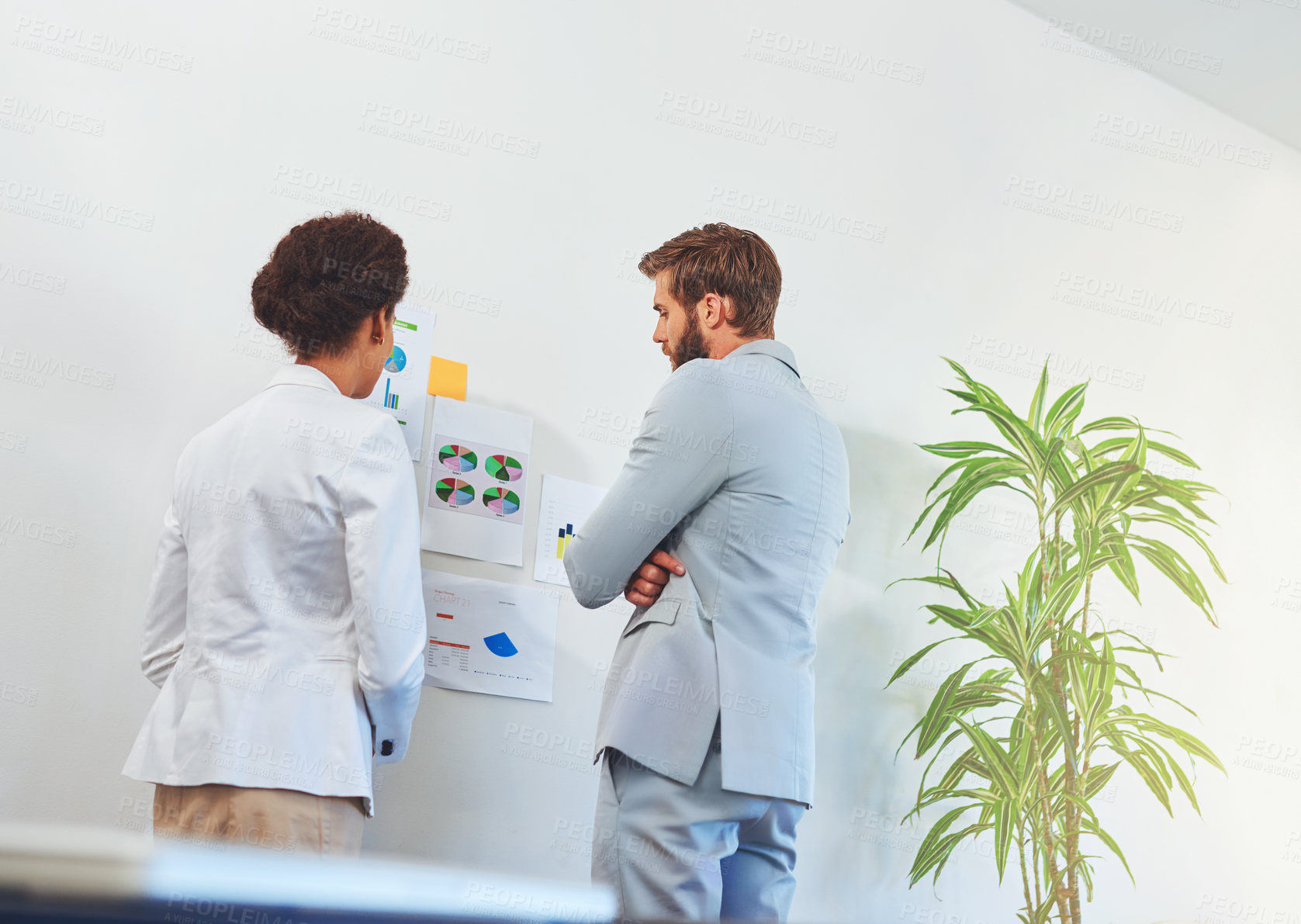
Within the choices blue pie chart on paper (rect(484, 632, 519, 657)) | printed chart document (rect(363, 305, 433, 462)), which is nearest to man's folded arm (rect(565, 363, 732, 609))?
blue pie chart on paper (rect(484, 632, 519, 657))

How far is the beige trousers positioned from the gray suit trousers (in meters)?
0.42

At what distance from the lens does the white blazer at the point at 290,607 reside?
59.7 inches

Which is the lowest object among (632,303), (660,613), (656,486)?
(660,613)

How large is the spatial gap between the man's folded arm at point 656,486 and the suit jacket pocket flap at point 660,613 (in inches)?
2.6

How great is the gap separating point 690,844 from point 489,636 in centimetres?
90

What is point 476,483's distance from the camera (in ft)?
7.55

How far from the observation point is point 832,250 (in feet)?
9.85

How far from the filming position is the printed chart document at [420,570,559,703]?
2.19 meters

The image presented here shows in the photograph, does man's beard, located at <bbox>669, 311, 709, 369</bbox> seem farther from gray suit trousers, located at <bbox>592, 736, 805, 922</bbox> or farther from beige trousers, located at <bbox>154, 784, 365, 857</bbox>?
beige trousers, located at <bbox>154, 784, 365, 857</bbox>

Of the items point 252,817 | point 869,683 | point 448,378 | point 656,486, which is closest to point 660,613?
point 656,486

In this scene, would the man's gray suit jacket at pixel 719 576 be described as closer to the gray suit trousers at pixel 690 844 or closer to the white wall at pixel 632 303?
the gray suit trousers at pixel 690 844

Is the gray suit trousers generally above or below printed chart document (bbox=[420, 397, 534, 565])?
below

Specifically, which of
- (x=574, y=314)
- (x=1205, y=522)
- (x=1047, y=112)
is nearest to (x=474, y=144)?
(x=574, y=314)

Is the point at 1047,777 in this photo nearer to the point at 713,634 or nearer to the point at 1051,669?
the point at 1051,669
